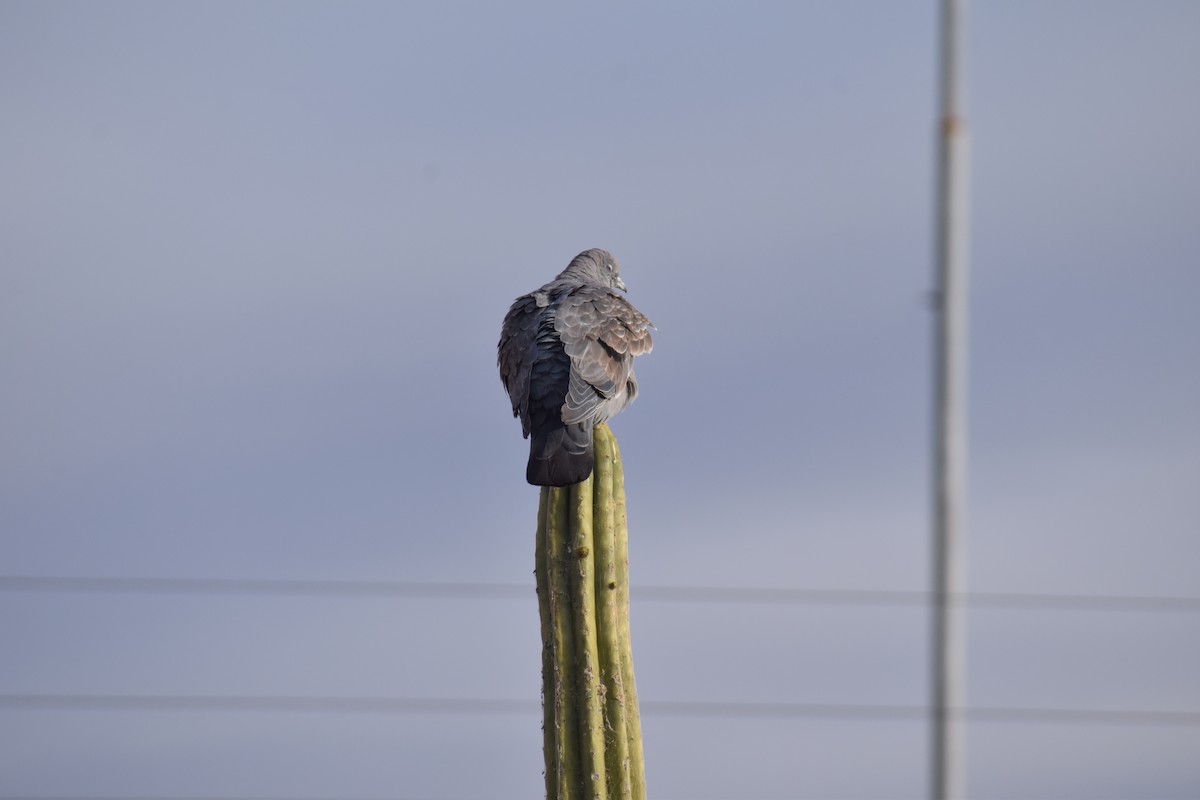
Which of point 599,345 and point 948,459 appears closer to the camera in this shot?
point 948,459

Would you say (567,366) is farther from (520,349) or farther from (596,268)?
(596,268)

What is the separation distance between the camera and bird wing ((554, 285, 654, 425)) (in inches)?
359

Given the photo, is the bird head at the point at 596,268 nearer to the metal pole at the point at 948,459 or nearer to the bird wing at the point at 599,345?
the bird wing at the point at 599,345

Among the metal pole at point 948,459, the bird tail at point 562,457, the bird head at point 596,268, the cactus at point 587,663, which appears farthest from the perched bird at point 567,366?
the metal pole at point 948,459

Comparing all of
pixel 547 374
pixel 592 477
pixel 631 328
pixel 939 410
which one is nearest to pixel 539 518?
pixel 592 477

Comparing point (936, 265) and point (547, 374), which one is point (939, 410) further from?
point (547, 374)

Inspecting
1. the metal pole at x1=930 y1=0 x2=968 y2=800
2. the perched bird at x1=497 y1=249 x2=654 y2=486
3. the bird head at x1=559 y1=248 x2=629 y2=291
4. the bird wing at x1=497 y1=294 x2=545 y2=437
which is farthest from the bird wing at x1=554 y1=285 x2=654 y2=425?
the metal pole at x1=930 y1=0 x2=968 y2=800

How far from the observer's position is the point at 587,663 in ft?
26.1

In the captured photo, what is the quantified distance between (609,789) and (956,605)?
307 cm

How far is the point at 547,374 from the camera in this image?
367 inches

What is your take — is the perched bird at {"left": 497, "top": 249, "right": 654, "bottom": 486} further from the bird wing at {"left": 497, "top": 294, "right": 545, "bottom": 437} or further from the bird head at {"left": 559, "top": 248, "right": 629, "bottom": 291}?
the bird head at {"left": 559, "top": 248, "right": 629, "bottom": 291}

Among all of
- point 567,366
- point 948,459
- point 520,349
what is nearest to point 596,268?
point 520,349

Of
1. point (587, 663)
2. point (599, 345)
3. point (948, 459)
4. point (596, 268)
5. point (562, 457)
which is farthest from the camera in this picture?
point (596, 268)

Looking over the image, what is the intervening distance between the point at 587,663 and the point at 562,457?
3.72 feet
